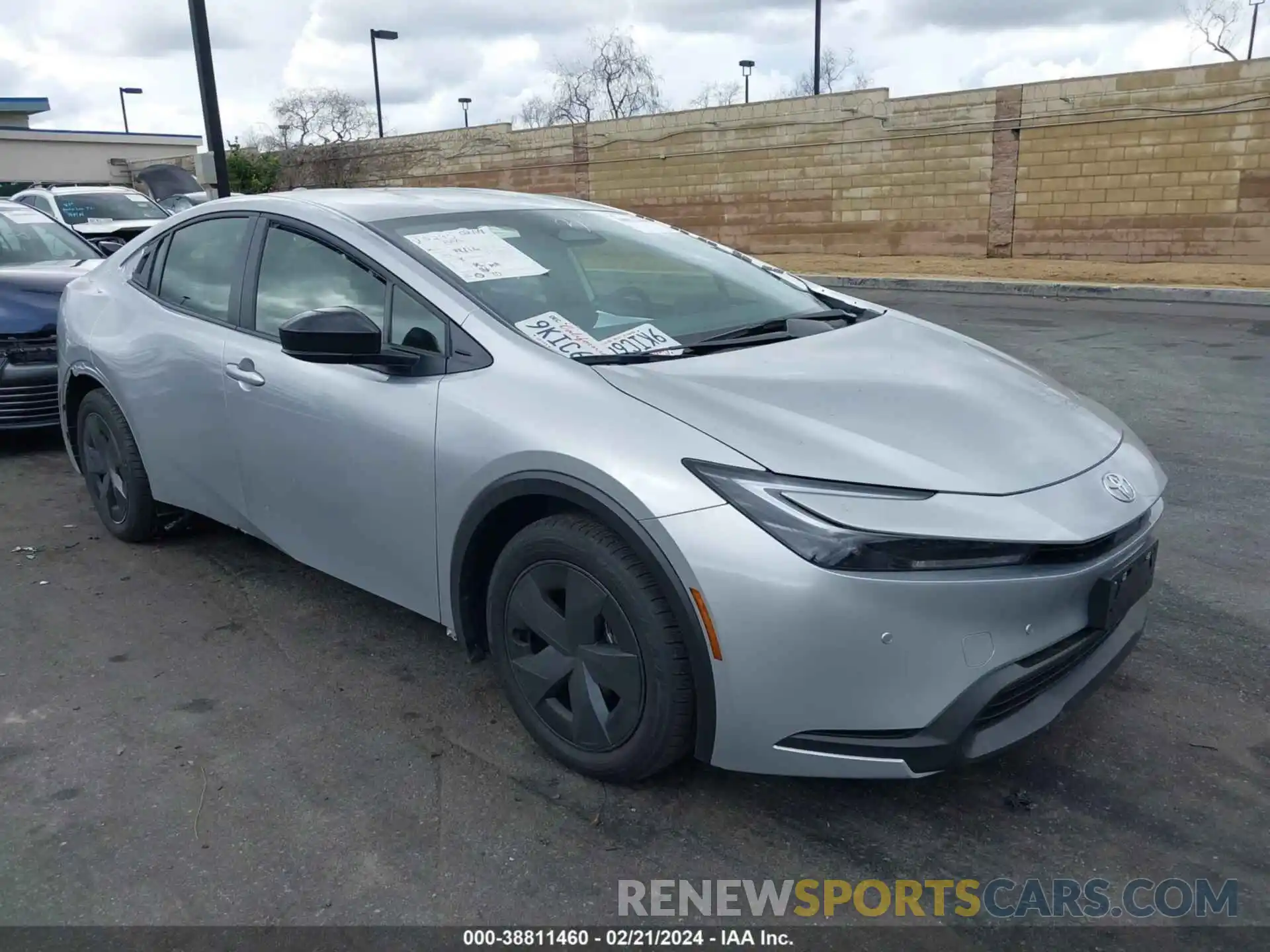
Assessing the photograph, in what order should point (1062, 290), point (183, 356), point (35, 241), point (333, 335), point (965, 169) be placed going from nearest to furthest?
point (333, 335), point (183, 356), point (35, 241), point (1062, 290), point (965, 169)

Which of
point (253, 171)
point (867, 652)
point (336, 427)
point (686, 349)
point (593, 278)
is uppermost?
point (253, 171)

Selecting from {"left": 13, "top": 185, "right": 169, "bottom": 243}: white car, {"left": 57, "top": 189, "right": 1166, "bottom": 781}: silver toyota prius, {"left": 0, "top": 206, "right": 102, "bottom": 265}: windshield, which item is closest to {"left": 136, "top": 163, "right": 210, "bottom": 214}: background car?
{"left": 13, "top": 185, "right": 169, "bottom": 243}: white car

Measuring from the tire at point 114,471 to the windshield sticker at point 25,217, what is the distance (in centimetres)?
399

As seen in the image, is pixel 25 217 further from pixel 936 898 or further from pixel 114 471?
pixel 936 898

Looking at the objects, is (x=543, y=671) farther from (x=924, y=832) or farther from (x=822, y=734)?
(x=924, y=832)

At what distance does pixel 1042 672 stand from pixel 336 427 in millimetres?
2178

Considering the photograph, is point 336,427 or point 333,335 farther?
point 336,427

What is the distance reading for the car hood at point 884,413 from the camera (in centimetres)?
252

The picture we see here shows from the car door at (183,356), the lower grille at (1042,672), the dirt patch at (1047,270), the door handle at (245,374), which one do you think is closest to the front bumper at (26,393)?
the car door at (183,356)

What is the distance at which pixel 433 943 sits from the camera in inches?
92.1

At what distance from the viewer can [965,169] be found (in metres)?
21.2

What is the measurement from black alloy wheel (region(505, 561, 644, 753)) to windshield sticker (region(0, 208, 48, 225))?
23.3 ft

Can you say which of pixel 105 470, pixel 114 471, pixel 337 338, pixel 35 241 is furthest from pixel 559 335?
pixel 35 241

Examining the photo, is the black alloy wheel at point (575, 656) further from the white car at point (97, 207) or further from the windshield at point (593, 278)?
the white car at point (97, 207)
